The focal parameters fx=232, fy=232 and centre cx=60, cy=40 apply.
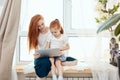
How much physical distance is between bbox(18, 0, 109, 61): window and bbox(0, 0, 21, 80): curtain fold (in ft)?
0.49

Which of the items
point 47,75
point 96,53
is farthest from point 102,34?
point 47,75

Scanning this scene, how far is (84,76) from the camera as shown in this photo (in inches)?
93.2

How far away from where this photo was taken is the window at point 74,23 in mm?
2480

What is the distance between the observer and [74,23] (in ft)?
8.46

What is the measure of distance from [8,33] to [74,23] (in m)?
0.73

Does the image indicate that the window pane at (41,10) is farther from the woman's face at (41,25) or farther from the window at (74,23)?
the woman's face at (41,25)

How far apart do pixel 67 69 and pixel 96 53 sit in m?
0.35

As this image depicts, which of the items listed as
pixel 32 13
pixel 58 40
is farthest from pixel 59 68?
pixel 32 13

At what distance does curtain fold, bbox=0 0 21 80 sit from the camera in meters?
2.28

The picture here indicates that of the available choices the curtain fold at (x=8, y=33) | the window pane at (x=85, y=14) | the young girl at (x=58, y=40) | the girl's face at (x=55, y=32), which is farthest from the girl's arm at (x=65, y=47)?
the curtain fold at (x=8, y=33)

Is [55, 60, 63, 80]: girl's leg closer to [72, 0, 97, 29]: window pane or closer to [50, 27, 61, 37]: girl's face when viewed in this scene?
[50, 27, 61, 37]: girl's face

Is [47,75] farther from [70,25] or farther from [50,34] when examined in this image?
[70,25]

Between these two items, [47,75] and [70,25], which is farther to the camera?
[70,25]

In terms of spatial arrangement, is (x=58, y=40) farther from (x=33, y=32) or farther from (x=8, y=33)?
(x=8, y=33)
